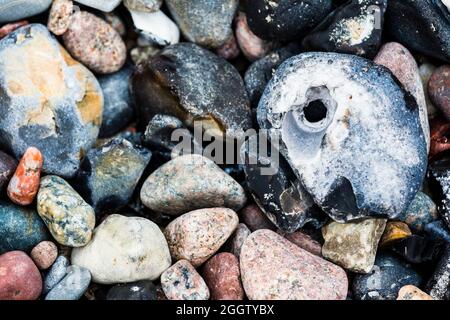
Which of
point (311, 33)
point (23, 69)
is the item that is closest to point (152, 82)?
point (23, 69)

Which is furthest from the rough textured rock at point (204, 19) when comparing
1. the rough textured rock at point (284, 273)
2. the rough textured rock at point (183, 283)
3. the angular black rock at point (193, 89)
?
the rough textured rock at point (183, 283)

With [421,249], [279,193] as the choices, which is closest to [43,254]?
[279,193]

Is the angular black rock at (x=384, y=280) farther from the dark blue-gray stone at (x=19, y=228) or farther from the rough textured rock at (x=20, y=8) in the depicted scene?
the rough textured rock at (x=20, y=8)

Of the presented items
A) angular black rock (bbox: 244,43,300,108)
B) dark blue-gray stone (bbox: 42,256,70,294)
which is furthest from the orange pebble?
angular black rock (bbox: 244,43,300,108)

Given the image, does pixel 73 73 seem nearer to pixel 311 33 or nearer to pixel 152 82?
pixel 152 82

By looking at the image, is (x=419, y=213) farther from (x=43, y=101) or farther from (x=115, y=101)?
(x=43, y=101)

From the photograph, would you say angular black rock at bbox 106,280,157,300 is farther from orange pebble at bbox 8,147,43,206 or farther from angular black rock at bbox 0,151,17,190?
angular black rock at bbox 0,151,17,190
